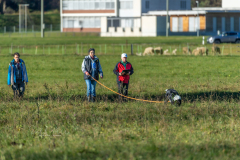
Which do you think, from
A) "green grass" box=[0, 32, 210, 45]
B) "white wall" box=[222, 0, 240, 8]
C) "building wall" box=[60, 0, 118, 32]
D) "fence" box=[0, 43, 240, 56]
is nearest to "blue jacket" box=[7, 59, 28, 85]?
"fence" box=[0, 43, 240, 56]

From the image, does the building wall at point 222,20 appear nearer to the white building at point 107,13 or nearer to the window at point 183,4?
the white building at point 107,13

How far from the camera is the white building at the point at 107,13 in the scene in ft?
278

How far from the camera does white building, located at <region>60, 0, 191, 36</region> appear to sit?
84.8 meters

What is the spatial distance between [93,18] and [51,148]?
86.2m

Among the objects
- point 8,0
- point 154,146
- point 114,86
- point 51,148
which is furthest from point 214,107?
point 8,0

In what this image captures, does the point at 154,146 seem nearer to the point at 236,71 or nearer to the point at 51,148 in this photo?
the point at 51,148

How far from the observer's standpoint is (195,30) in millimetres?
80562

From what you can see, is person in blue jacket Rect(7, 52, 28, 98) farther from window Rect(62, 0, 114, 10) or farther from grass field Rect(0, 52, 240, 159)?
window Rect(62, 0, 114, 10)

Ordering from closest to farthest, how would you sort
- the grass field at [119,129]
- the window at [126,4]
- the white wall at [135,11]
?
1. the grass field at [119,129]
2. the white wall at [135,11]
3. the window at [126,4]

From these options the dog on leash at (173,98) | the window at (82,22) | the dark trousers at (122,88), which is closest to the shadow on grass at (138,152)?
the dog on leash at (173,98)

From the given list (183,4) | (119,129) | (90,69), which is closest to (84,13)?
(183,4)

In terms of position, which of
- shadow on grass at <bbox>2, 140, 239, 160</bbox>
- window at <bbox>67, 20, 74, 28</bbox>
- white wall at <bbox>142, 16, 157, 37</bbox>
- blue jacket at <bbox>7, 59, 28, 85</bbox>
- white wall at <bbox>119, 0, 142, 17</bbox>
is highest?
white wall at <bbox>119, 0, 142, 17</bbox>

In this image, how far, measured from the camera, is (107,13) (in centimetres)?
9156

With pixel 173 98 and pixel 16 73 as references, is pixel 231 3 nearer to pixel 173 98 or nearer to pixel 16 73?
pixel 16 73
